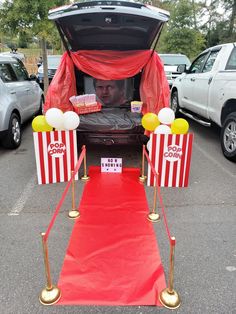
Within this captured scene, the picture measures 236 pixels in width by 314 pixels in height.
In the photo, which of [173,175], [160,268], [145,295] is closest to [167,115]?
[173,175]

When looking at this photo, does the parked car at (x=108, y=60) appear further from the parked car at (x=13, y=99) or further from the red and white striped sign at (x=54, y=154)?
the parked car at (x=13, y=99)

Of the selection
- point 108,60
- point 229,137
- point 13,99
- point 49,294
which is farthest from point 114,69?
point 49,294

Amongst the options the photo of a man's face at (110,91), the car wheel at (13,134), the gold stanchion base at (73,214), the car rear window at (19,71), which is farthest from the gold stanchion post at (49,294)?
the car rear window at (19,71)

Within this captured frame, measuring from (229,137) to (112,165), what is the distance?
2.13 metres

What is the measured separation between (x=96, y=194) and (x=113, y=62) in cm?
248

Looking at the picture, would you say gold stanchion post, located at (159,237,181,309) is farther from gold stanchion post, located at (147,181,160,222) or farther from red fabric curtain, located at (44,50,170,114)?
red fabric curtain, located at (44,50,170,114)

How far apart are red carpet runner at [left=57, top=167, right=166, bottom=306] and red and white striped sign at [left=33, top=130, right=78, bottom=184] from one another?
54 centimetres

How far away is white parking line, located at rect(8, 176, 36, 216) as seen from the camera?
3.54 m

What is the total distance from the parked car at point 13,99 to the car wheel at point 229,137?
12.6 ft

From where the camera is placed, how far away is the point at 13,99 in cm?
564

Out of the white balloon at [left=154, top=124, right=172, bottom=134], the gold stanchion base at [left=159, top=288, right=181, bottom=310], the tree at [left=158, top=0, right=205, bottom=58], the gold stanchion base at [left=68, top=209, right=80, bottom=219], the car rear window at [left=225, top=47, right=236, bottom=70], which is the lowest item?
the gold stanchion base at [left=159, top=288, right=181, bottom=310]

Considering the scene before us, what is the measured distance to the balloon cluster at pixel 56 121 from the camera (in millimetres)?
4062

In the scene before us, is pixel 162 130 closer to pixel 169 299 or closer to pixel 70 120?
pixel 70 120

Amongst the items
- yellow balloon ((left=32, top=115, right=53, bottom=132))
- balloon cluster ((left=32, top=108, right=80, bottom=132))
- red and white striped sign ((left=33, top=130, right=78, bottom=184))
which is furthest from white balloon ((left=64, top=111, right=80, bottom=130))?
yellow balloon ((left=32, top=115, right=53, bottom=132))
